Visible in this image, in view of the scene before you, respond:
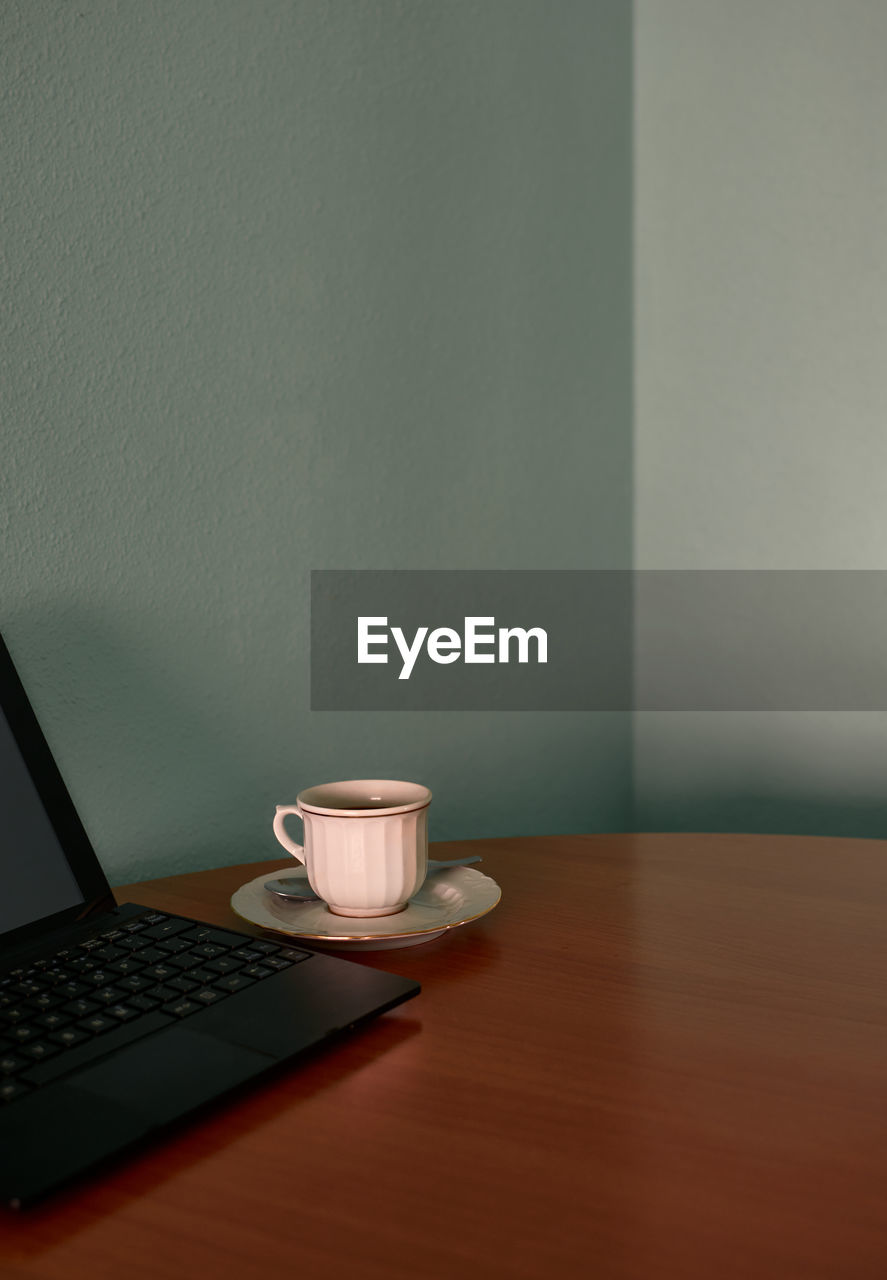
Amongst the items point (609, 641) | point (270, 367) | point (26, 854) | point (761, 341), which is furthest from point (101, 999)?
point (761, 341)

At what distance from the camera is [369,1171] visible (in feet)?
1.35

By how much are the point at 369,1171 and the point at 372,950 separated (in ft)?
0.80

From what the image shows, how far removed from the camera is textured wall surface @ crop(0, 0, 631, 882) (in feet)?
2.44

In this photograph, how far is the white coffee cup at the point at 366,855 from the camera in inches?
26.0

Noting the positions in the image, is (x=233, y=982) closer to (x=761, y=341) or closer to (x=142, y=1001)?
(x=142, y=1001)

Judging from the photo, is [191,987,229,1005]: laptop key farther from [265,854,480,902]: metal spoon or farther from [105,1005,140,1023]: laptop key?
[265,854,480,902]: metal spoon

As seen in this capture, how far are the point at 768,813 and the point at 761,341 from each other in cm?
58

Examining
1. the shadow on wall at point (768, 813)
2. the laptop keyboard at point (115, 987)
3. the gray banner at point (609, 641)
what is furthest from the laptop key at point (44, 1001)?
the shadow on wall at point (768, 813)

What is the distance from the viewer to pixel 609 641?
1303 mm

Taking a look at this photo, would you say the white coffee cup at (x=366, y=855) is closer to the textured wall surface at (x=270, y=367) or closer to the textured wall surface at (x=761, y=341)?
the textured wall surface at (x=270, y=367)

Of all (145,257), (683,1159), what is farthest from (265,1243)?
(145,257)

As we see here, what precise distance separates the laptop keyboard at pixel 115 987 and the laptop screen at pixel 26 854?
45mm

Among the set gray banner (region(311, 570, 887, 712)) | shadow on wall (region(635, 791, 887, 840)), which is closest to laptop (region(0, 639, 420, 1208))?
gray banner (region(311, 570, 887, 712))

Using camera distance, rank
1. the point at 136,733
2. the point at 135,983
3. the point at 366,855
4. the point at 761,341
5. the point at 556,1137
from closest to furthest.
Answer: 1. the point at 556,1137
2. the point at 135,983
3. the point at 366,855
4. the point at 136,733
5. the point at 761,341
